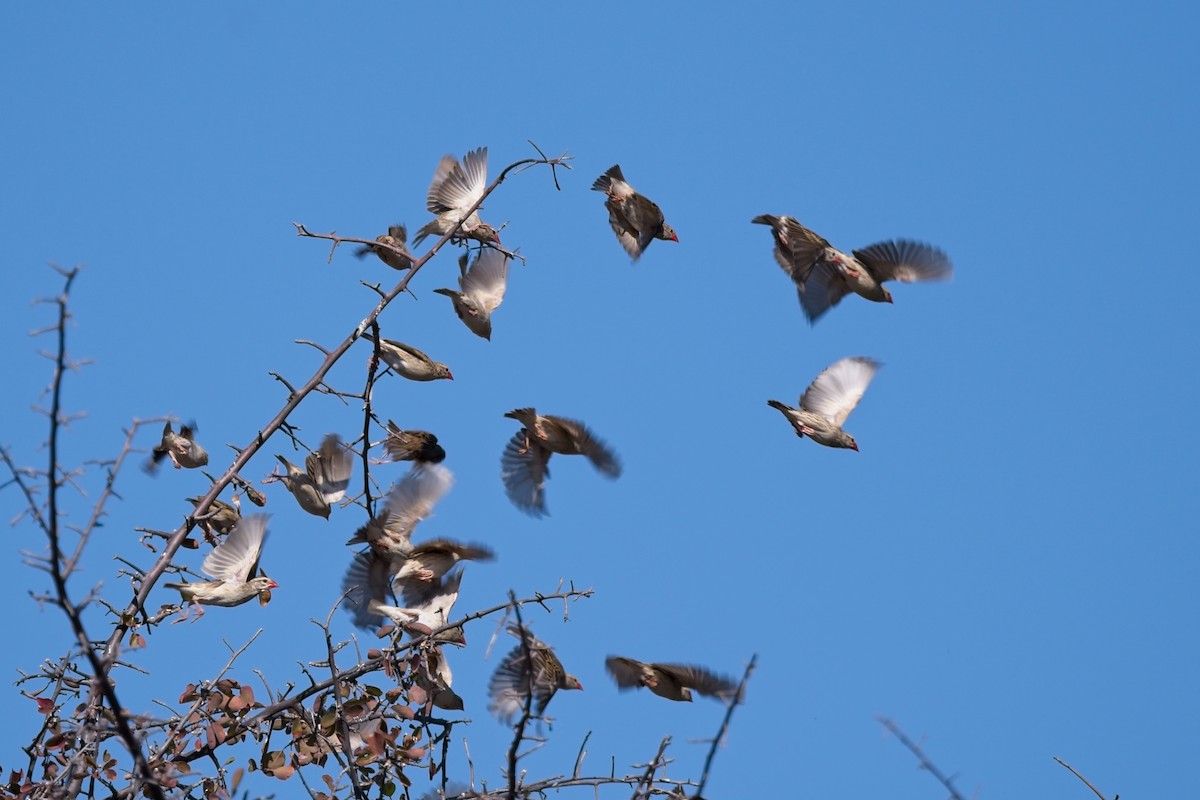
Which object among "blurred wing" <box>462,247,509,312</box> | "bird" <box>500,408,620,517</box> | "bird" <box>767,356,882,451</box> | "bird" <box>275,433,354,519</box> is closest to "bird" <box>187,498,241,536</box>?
"bird" <box>275,433,354,519</box>

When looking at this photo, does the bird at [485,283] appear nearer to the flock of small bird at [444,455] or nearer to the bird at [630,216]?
the flock of small bird at [444,455]

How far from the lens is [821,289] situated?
22.5 feet

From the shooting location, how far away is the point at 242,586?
506 cm

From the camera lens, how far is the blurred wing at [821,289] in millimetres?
6820

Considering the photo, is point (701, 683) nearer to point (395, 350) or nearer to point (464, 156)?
point (395, 350)

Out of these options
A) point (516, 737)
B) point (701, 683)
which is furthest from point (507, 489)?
point (516, 737)

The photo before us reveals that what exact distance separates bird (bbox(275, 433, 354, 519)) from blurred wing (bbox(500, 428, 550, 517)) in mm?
779

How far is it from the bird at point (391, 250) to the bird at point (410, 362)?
1.10ft

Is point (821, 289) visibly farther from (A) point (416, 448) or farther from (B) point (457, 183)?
(A) point (416, 448)

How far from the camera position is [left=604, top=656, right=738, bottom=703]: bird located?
5066mm

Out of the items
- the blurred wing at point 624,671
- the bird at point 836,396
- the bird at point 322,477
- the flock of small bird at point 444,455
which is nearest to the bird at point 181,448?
the flock of small bird at point 444,455

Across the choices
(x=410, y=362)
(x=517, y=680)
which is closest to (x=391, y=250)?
(x=410, y=362)

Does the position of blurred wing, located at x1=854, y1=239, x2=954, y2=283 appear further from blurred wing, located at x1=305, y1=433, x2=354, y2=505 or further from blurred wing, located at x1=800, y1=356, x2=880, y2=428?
blurred wing, located at x1=305, y1=433, x2=354, y2=505

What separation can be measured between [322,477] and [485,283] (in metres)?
1.53
